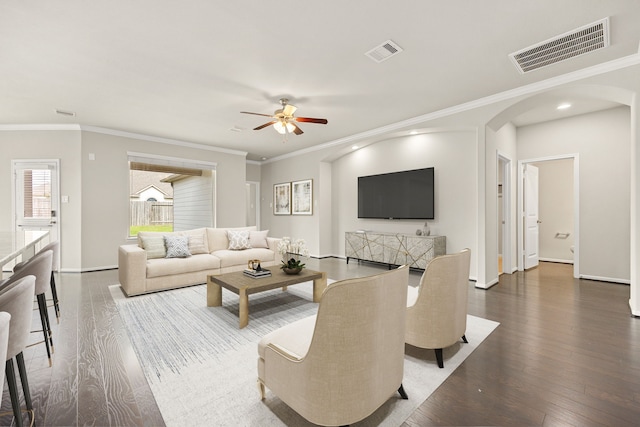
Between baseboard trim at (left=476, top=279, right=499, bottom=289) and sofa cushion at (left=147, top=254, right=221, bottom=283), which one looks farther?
baseboard trim at (left=476, top=279, right=499, bottom=289)

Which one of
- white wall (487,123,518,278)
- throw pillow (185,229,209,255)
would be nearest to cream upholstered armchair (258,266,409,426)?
throw pillow (185,229,209,255)

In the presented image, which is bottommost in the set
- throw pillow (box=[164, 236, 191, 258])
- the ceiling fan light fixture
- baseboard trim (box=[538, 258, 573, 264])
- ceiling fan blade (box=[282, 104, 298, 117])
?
baseboard trim (box=[538, 258, 573, 264])

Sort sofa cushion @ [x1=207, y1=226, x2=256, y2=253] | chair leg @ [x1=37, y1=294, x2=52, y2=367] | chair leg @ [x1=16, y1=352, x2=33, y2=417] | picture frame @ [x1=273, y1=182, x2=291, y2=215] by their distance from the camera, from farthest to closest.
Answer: picture frame @ [x1=273, y1=182, x2=291, y2=215] < sofa cushion @ [x1=207, y1=226, x2=256, y2=253] < chair leg @ [x1=37, y1=294, x2=52, y2=367] < chair leg @ [x1=16, y1=352, x2=33, y2=417]

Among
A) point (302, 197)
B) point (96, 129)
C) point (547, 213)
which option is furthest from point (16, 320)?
point (547, 213)

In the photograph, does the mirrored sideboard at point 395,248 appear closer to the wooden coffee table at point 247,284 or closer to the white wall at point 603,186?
the wooden coffee table at point 247,284

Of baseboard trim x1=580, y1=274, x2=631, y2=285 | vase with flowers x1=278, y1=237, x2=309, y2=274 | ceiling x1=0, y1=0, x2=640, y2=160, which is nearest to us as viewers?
ceiling x1=0, y1=0, x2=640, y2=160

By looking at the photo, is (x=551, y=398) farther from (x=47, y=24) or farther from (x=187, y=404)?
(x=47, y=24)

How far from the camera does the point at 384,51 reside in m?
2.91

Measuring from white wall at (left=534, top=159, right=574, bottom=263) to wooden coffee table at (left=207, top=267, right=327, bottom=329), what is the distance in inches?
234

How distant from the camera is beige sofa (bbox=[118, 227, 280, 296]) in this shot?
387 cm

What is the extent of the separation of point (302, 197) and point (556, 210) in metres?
6.05

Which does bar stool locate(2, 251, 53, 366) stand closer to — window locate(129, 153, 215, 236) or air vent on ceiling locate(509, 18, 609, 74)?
window locate(129, 153, 215, 236)

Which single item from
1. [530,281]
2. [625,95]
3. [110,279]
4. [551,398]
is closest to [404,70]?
[625,95]

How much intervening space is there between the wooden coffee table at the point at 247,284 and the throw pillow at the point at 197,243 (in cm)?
146
